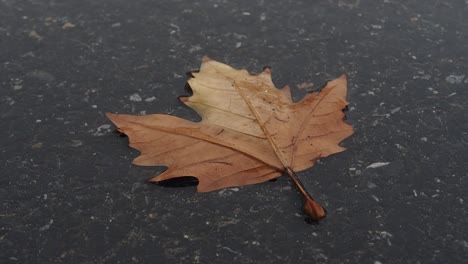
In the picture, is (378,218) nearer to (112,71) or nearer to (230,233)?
(230,233)

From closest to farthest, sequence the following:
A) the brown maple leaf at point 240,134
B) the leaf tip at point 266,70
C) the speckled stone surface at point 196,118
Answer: the speckled stone surface at point 196,118 → the brown maple leaf at point 240,134 → the leaf tip at point 266,70

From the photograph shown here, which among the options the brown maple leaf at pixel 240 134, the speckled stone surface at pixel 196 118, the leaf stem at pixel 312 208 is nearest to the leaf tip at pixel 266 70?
the speckled stone surface at pixel 196 118

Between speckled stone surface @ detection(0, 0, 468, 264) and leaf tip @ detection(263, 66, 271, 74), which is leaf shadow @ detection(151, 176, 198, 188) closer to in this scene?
speckled stone surface @ detection(0, 0, 468, 264)

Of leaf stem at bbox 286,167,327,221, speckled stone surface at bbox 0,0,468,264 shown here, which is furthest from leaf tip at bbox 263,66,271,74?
leaf stem at bbox 286,167,327,221

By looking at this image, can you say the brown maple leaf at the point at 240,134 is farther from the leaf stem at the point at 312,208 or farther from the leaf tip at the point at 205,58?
the leaf tip at the point at 205,58

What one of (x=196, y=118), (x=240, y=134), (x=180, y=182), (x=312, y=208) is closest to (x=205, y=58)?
(x=196, y=118)
